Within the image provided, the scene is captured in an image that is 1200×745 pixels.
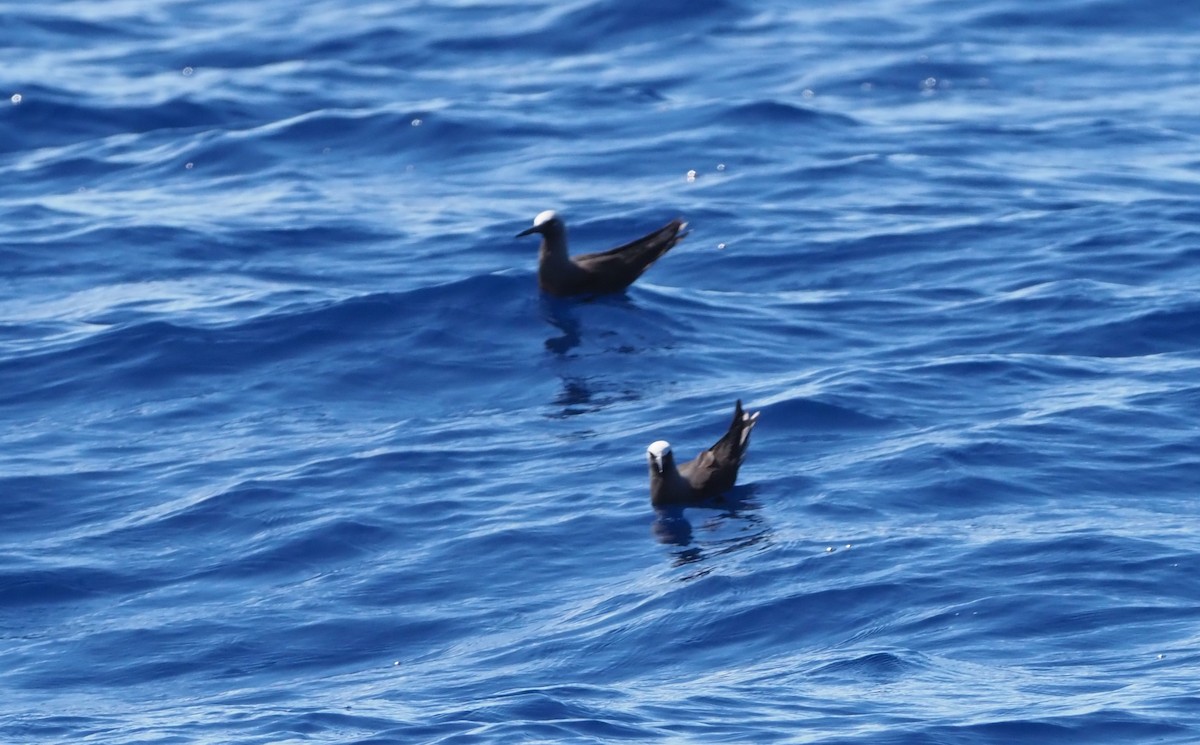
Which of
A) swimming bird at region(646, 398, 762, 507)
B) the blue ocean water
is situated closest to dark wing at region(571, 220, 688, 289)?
the blue ocean water

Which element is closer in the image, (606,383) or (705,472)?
(705,472)

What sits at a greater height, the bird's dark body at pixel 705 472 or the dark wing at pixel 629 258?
the dark wing at pixel 629 258

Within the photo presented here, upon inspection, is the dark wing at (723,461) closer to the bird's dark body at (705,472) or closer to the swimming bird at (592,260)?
the bird's dark body at (705,472)

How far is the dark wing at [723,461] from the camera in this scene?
13.3m

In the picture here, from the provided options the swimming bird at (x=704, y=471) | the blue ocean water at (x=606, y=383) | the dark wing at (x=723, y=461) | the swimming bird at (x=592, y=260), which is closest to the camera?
the blue ocean water at (x=606, y=383)

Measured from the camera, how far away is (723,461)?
13312 millimetres

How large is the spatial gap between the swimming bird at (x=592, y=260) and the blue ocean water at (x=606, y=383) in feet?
0.83

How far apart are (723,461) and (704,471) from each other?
0.48ft

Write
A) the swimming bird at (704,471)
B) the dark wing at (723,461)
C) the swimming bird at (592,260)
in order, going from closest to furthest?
the swimming bird at (704,471) < the dark wing at (723,461) < the swimming bird at (592,260)

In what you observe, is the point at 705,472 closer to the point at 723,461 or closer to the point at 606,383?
the point at 723,461

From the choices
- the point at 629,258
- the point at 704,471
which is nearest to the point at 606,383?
the point at 629,258

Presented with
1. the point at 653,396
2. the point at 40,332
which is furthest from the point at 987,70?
the point at 40,332

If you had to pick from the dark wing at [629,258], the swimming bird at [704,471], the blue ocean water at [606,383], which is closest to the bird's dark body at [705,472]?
the swimming bird at [704,471]

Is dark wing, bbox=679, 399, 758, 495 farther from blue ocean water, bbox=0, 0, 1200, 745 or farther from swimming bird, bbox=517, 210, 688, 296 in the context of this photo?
swimming bird, bbox=517, 210, 688, 296
